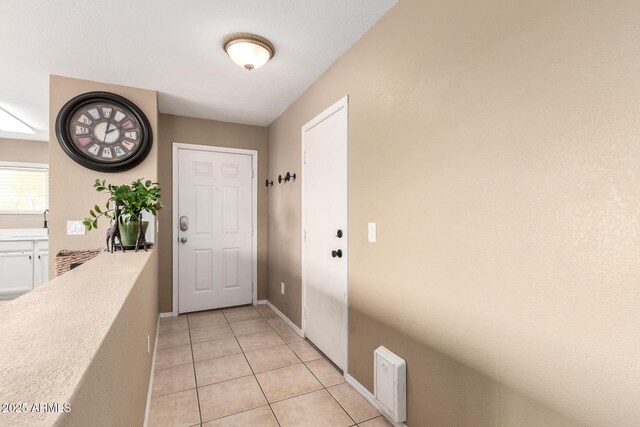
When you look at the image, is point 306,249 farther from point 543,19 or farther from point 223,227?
point 543,19

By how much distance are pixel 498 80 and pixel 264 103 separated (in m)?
2.52

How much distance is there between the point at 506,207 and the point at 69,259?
2.98 metres

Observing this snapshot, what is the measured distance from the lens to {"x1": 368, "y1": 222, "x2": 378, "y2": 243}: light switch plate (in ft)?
6.34

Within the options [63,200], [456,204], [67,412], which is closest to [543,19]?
[456,204]

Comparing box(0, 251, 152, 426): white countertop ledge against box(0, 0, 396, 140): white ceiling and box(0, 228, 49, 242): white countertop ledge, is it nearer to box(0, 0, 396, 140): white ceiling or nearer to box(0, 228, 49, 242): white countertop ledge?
box(0, 0, 396, 140): white ceiling

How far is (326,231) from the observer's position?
8.41ft

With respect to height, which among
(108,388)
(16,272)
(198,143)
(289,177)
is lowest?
(16,272)

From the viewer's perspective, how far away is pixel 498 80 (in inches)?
48.2

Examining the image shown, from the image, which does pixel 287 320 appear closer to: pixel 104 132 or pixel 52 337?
pixel 104 132

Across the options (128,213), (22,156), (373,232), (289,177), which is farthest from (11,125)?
(373,232)

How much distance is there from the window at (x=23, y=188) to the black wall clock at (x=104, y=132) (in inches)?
117

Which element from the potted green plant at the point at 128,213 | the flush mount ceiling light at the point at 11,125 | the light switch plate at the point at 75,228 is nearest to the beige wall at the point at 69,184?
the light switch plate at the point at 75,228

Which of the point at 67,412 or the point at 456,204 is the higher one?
the point at 456,204

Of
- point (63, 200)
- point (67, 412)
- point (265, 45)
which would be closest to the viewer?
point (67, 412)
